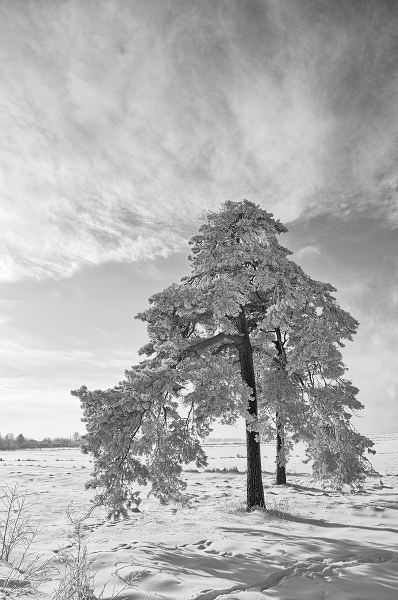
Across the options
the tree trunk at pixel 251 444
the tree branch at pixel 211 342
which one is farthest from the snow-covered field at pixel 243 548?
the tree branch at pixel 211 342

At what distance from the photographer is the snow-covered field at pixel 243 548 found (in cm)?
537

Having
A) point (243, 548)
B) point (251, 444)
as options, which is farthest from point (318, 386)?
point (243, 548)

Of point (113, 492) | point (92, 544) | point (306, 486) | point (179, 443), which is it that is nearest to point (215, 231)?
point (179, 443)

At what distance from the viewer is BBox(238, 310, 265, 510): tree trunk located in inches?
480

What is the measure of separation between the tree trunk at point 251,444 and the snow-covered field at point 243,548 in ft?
1.89

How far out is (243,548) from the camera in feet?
24.4

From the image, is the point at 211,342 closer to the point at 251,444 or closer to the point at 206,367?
the point at 206,367

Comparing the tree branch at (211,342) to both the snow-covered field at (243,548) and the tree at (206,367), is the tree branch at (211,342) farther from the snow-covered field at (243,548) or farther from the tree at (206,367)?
the snow-covered field at (243,548)

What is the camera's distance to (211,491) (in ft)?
57.1

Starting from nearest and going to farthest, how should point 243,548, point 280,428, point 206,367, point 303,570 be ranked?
1. point 303,570
2. point 243,548
3. point 206,367
4. point 280,428

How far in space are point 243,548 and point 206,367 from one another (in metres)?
5.40

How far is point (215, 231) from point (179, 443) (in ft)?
22.6

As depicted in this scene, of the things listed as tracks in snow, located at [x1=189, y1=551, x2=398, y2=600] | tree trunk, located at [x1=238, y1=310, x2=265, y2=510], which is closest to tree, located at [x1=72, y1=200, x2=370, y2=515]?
tree trunk, located at [x1=238, y1=310, x2=265, y2=510]

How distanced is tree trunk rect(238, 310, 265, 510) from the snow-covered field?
576mm
